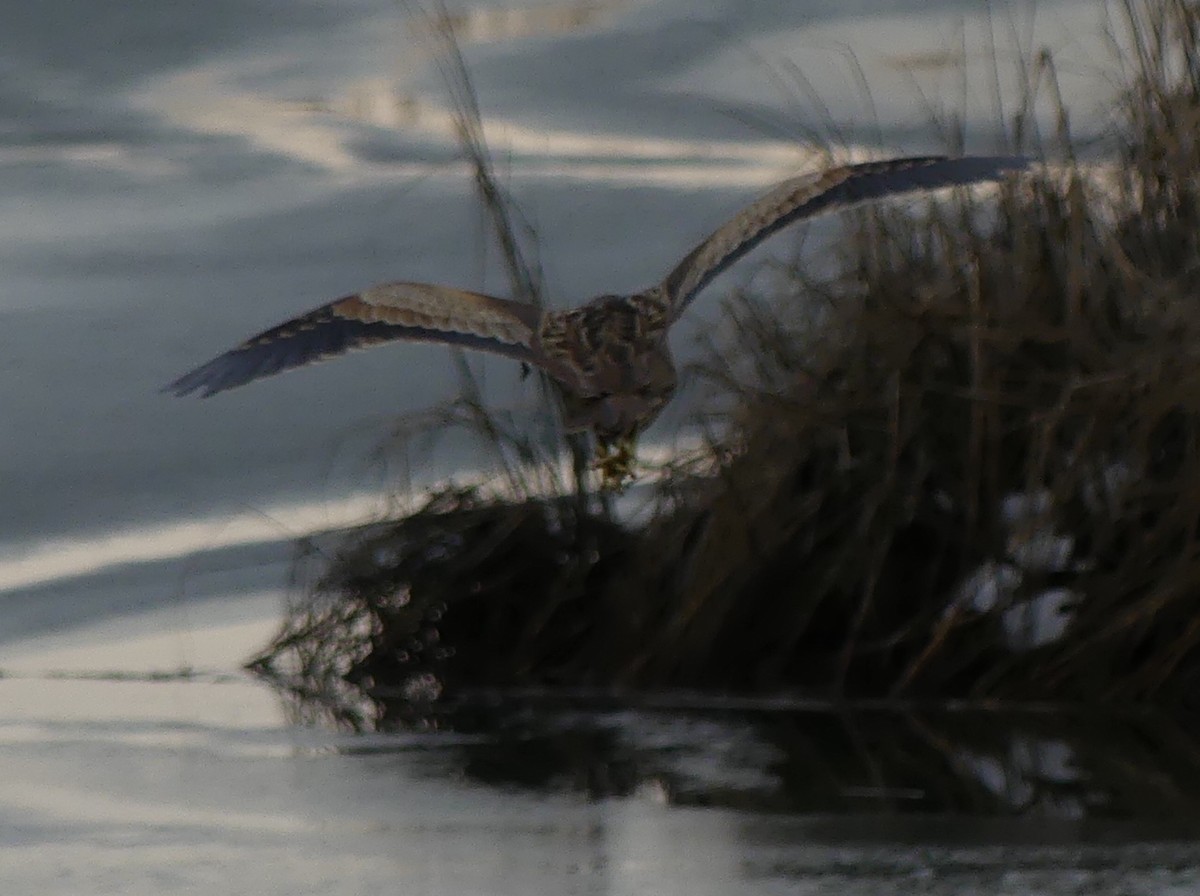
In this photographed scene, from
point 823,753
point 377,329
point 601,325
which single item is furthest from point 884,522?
point 377,329

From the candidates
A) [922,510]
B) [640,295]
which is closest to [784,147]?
[640,295]

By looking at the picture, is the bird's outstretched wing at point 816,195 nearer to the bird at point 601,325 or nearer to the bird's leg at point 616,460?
the bird at point 601,325

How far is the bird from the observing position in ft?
20.6

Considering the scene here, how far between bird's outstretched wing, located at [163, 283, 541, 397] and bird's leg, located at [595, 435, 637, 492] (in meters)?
0.33

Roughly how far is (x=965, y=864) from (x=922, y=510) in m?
1.29

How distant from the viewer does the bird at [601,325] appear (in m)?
6.29

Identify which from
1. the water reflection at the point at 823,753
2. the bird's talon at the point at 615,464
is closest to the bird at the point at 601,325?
the bird's talon at the point at 615,464

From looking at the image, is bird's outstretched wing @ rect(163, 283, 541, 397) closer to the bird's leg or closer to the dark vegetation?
the dark vegetation

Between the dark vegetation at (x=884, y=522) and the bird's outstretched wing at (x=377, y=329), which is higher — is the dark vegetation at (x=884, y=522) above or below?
below

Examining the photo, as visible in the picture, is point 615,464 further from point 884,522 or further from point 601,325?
point 884,522

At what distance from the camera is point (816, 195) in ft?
21.8

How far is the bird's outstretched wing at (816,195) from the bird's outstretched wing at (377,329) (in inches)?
14.0

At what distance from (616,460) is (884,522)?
2.04 ft

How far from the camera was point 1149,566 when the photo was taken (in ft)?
18.7
